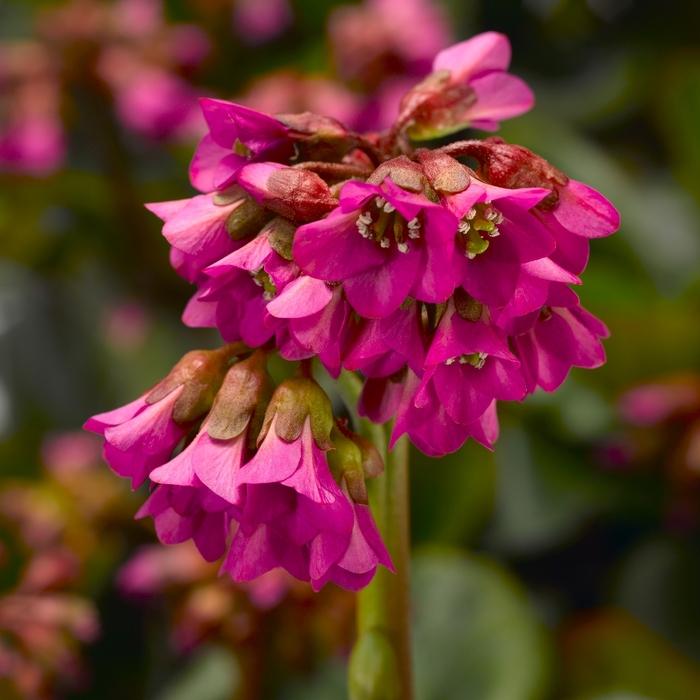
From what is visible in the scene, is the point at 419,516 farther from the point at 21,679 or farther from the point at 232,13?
the point at 232,13

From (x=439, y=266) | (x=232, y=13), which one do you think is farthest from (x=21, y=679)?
(x=232, y=13)

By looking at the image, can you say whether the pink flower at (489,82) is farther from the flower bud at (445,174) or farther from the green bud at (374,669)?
the green bud at (374,669)

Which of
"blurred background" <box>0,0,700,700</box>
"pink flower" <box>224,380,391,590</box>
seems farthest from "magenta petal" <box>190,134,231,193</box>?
"blurred background" <box>0,0,700,700</box>

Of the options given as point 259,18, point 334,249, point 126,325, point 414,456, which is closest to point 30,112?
point 126,325

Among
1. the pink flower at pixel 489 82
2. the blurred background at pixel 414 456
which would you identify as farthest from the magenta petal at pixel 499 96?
the blurred background at pixel 414 456

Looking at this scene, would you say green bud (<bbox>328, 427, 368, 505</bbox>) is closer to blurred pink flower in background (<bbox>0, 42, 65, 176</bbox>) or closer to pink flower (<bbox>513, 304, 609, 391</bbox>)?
pink flower (<bbox>513, 304, 609, 391</bbox>)
